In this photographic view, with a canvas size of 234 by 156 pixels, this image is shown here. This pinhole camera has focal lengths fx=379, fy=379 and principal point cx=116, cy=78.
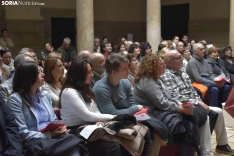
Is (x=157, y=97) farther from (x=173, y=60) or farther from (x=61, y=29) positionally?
(x=61, y=29)

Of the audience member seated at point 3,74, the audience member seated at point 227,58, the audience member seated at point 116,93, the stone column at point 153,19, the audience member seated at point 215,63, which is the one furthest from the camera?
the stone column at point 153,19

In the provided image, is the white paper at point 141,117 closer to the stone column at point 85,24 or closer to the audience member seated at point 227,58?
the audience member seated at point 227,58

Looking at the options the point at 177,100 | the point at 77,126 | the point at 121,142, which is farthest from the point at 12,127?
the point at 177,100

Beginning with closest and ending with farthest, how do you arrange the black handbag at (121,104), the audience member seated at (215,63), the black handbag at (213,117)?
1. the black handbag at (121,104)
2. the black handbag at (213,117)
3. the audience member seated at (215,63)

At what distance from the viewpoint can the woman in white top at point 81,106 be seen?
3.62 m

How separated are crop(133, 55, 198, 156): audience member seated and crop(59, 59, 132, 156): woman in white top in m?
0.77

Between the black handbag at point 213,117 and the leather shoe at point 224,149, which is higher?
the black handbag at point 213,117

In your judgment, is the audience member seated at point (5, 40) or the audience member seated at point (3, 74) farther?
the audience member seated at point (5, 40)

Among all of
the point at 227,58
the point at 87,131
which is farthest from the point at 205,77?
the point at 87,131

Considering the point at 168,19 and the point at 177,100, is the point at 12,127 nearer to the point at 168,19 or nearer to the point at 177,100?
the point at 177,100

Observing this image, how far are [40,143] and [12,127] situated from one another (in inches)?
10.9

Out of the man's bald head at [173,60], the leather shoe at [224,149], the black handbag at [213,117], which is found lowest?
the leather shoe at [224,149]

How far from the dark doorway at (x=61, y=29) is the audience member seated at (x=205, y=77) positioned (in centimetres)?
820

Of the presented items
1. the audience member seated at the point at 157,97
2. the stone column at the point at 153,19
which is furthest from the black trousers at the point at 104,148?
the stone column at the point at 153,19
